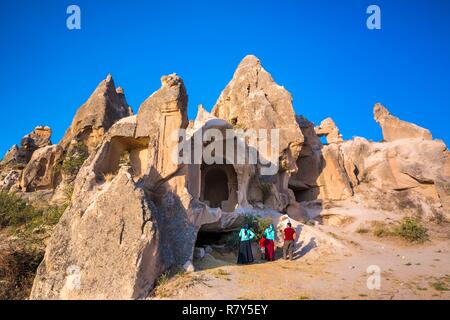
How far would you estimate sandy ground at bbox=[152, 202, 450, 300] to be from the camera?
6160 millimetres

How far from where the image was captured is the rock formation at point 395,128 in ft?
74.7

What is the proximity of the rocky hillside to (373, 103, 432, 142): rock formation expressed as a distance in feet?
0.26

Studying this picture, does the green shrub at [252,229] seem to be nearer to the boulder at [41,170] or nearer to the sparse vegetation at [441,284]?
the sparse vegetation at [441,284]

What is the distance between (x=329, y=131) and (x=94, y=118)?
19149 mm

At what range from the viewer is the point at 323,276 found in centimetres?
793

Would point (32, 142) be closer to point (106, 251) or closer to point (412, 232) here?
point (106, 251)

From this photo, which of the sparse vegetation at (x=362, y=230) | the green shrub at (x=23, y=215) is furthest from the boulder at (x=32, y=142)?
the sparse vegetation at (x=362, y=230)

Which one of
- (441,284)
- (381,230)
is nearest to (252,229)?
(441,284)

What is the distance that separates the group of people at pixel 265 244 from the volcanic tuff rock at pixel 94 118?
12.5 metres

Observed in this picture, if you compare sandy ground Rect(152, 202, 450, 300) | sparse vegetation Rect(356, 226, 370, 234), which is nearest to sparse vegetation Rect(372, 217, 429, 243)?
sparse vegetation Rect(356, 226, 370, 234)

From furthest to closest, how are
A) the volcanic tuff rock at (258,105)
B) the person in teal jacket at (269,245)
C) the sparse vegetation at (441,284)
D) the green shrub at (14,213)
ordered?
the volcanic tuff rock at (258,105)
the green shrub at (14,213)
the person in teal jacket at (269,245)
the sparse vegetation at (441,284)

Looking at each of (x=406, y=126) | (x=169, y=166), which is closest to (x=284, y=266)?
(x=169, y=166)
